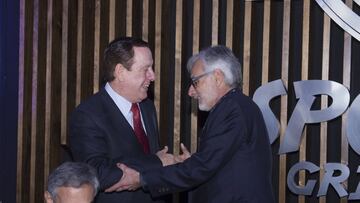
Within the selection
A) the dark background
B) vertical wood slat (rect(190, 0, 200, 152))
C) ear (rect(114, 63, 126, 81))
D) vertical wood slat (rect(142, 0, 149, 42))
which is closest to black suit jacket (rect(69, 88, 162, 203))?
ear (rect(114, 63, 126, 81))

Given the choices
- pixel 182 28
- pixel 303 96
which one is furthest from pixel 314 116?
pixel 182 28

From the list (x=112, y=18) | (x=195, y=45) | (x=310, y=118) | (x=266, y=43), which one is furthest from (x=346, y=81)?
(x=112, y=18)

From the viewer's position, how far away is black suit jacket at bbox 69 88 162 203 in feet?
11.9

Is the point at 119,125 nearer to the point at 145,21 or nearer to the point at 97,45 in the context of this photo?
the point at 145,21

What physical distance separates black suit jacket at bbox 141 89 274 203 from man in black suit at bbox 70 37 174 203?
0.88 feet

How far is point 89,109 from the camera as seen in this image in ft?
12.2

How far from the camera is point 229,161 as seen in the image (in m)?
3.45

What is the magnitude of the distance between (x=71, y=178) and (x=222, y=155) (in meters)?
0.73

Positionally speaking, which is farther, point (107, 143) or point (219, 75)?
point (107, 143)

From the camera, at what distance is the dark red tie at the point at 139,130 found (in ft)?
12.5

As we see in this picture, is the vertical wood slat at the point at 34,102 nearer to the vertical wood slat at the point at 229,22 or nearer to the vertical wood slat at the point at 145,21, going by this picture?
the vertical wood slat at the point at 145,21

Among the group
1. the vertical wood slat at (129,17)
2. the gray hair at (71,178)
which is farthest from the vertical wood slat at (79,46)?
the gray hair at (71,178)

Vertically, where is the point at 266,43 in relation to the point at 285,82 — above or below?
above

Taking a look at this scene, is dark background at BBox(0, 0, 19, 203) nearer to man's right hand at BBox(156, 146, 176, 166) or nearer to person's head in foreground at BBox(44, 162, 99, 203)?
man's right hand at BBox(156, 146, 176, 166)
